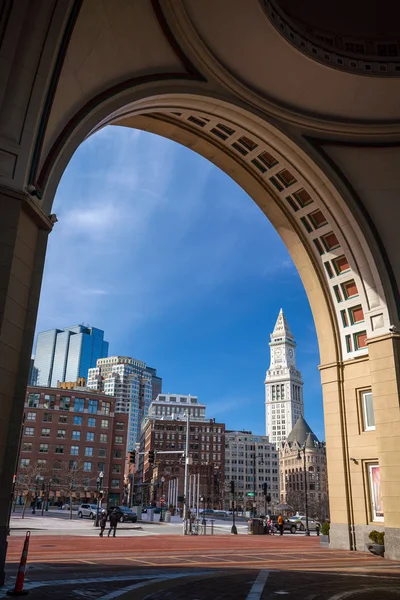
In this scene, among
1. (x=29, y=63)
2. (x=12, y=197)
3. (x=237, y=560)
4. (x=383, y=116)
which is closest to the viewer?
(x=12, y=197)

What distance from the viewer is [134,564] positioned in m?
15.2

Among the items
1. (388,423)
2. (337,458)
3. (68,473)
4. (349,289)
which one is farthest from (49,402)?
(388,423)

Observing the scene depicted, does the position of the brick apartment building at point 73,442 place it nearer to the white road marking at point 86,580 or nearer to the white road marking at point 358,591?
the white road marking at point 86,580

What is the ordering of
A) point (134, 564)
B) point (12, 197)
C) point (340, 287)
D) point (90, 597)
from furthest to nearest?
point (340, 287)
point (134, 564)
point (12, 197)
point (90, 597)

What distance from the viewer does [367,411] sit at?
2388 cm

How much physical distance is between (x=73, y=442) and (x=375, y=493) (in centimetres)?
9127

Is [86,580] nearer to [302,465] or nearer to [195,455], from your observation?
[195,455]

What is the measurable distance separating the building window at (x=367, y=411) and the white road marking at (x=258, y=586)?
36.5 ft

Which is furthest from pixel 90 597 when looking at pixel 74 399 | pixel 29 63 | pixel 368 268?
pixel 74 399

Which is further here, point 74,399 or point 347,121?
point 74,399

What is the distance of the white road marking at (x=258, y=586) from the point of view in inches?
398

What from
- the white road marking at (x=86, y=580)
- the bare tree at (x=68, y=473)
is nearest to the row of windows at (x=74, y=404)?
the bare tree at (x=68, y=473)

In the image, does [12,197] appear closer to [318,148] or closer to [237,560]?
[237,560]

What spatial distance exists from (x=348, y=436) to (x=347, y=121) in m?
14.5
